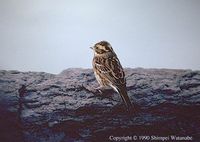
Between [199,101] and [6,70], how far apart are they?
1178 millimetres

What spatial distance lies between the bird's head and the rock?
9.3 inches

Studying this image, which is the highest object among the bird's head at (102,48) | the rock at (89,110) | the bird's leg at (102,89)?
the bird's head at (102,48)

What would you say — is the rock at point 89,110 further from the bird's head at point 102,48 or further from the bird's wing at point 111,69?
the bird's head at point 102,48

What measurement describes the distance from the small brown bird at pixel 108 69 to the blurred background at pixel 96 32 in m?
0.10

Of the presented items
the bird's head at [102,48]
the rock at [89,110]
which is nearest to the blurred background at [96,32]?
the bird's head at [102,48]

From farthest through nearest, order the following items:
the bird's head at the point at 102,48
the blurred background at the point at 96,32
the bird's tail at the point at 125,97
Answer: the blurred background at the point at 96,32, the bird's head at the point at 102,48, the bird's tail at the point at 125,97

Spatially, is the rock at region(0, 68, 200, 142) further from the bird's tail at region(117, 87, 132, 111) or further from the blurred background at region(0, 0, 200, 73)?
the blurred background at region(0, 0, 200, 73)

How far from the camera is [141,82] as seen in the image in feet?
7.04

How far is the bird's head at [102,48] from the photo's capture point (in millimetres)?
2295

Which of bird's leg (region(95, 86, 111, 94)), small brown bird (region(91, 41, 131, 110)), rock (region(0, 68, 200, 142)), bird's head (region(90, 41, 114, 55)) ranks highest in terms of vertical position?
bird's head (region(90, 41, 114, 55))

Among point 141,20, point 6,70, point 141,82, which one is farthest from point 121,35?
point 6,70

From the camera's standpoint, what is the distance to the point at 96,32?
244 cm

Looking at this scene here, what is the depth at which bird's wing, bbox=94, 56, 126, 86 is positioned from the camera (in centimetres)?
211

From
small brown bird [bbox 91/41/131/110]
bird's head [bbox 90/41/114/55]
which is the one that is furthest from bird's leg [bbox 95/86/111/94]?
bird's head [bbox 90/41/114/55]
